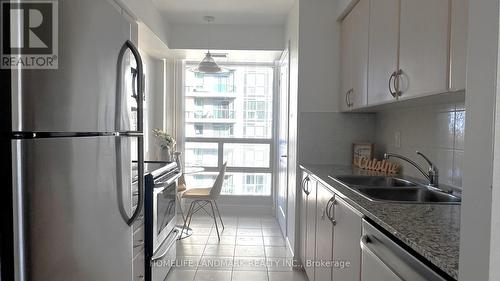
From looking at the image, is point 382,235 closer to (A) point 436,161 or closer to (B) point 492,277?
(B) point 492,277

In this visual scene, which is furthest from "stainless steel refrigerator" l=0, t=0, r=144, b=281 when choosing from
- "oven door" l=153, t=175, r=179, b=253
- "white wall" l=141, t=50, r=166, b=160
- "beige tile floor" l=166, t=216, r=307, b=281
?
"white wall" l=141, t=50, r=166, b=160

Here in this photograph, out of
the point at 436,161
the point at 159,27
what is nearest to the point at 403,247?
the point at 436,161

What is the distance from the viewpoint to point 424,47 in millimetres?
1517

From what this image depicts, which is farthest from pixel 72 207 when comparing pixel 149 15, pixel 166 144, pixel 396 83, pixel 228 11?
pixel 228 11

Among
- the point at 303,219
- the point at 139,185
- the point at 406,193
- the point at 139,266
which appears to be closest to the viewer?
the point at 139,185

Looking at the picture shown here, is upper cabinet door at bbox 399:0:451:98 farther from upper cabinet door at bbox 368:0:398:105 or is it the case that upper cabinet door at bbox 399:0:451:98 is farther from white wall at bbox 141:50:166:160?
white wall at bbox 141:50:166:160

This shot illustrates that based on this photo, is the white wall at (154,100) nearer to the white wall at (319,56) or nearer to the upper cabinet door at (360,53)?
the white wall at (319,56)

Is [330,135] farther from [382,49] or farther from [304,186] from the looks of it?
[382,49]

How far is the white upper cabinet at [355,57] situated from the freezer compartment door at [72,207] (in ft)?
5.65

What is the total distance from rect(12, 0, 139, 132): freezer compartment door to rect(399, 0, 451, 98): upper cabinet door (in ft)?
4.37

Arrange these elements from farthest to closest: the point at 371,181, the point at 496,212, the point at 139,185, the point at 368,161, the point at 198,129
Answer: the point at 198,129 → the point at 368,161 → the point at 371,181 → the point at 139,185 → the point at 496,212

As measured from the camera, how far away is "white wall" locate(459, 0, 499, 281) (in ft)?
1.78

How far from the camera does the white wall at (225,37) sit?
4.25m

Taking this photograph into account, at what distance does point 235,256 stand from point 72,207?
2409mm
